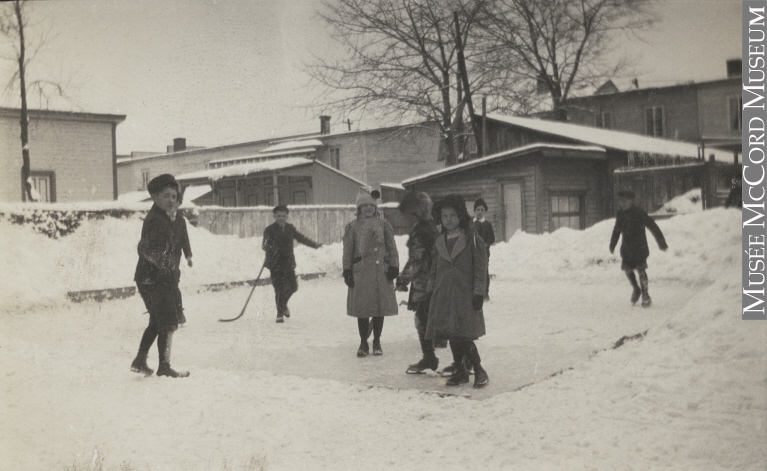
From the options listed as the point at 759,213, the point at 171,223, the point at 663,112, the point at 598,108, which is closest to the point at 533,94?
the point at 598,108

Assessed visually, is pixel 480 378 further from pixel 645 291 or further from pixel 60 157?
pixel 60 157

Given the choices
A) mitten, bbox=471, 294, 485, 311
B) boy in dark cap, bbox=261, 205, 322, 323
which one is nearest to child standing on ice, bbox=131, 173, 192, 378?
boy in dark cap, bbox=261, 205, 322, 323

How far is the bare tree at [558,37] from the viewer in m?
4.37

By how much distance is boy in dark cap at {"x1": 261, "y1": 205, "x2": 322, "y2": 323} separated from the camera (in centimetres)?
493

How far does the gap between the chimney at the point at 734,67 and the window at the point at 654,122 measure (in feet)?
1.45

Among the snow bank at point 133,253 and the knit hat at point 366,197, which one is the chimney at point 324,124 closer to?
the knit hat at point 366,197

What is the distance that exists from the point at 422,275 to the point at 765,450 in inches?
99.5

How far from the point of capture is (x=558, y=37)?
14.7 ft

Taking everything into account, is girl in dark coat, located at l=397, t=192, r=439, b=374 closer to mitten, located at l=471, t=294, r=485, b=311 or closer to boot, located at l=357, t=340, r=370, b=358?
boot, located at l=357, t=340, r=370, b=358

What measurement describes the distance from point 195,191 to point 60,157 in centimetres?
82

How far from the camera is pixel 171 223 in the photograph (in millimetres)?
4406

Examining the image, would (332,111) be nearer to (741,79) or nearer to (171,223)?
(171,223)

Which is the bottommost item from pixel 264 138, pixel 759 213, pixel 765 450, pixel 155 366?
pixel 765 450

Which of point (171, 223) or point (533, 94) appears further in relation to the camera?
point (533, 94)
